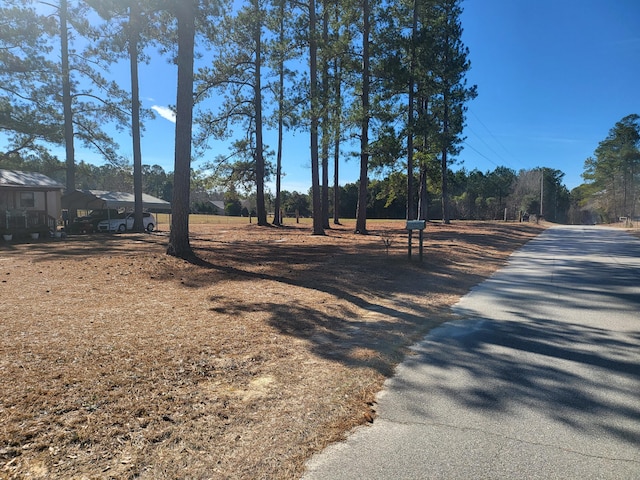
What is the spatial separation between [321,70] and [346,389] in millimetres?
21457

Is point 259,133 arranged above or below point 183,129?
above

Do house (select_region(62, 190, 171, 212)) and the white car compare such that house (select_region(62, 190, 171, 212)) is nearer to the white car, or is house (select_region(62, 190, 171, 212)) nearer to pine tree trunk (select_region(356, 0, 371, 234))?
the white car

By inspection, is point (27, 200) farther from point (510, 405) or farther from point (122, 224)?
point (510, 405)

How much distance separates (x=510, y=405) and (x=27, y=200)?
86.0 feet

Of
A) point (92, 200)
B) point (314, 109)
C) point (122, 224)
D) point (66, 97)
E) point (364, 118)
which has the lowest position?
point (122, 224)

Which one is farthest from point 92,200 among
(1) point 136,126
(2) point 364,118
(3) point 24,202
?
(2) point 364,118

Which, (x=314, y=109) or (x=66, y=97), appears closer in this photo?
(x=314, y=109)

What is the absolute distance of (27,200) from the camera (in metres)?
22.9

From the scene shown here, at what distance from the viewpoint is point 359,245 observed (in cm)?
1648

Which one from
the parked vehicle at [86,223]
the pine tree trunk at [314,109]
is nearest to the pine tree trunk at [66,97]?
the parked vehicle at [86,223]

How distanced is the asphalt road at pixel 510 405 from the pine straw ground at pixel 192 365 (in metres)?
0.33

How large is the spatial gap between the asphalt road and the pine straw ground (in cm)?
33

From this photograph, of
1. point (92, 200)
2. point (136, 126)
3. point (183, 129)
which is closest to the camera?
point (183, 129)

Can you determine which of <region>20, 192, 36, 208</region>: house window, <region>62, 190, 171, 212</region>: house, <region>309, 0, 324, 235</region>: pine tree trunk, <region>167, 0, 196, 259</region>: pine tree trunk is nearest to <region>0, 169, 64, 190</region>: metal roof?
<region>20, 192, 36, 208</region>: house window
